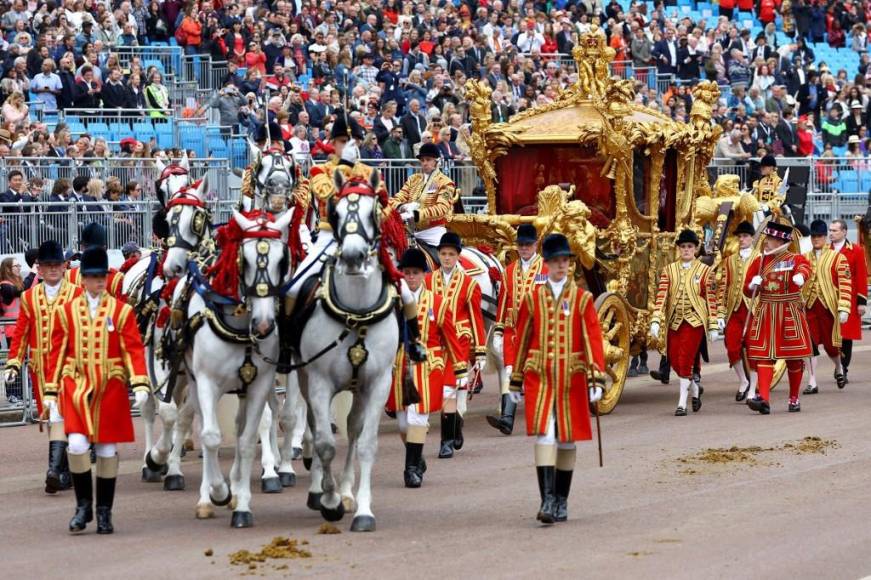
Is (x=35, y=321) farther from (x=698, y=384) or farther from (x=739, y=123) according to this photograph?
(x=739, y=123)

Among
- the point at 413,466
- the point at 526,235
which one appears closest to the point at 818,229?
the point at 526,235

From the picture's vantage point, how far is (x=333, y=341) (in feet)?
34.9

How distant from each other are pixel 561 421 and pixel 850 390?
812 centimetres

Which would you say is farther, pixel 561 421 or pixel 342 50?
pixel 342 50

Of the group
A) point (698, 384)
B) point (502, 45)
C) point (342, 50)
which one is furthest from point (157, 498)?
point (502, 45)

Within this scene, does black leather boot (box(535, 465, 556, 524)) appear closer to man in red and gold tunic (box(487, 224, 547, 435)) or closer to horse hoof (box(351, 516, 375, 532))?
→ horse hoof (box(351, 516, 375, 532))

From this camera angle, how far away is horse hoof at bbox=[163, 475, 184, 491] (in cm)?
1239

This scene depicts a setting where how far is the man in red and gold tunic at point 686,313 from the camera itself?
16250mm

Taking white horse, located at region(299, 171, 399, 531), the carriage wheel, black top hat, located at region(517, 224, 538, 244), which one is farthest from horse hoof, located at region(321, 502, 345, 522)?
the carriage wheel

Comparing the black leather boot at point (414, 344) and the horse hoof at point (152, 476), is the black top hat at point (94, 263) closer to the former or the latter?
the black leather boot at point (414, 344)

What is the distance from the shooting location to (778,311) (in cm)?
1636

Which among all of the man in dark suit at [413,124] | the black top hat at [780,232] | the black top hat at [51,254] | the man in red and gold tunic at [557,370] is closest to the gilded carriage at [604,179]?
the black top hat at [780,232]

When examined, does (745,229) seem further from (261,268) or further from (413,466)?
(261,268)

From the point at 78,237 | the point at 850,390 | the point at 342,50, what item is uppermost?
the point at 342,50
